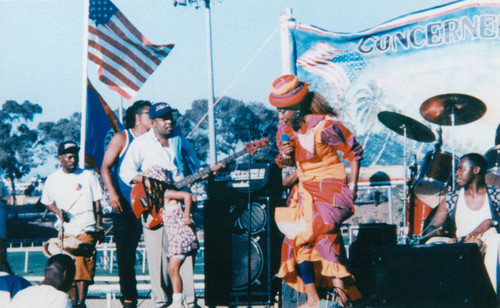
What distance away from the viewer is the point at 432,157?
21.4ft

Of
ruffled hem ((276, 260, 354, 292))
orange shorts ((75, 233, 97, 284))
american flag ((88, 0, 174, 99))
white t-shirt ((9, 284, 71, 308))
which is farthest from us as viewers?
american flag ((88, 0, 174, 99))

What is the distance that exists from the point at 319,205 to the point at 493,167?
98.8 inches

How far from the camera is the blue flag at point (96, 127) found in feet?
26.2

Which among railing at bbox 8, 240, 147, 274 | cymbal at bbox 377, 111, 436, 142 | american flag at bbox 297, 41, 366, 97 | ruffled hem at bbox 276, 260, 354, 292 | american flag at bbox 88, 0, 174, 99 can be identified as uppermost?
american flag at bbox 88, 0, 174, 99

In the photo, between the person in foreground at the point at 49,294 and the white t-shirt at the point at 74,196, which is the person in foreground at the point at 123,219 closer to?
the white t-shirt at the point at 74,196

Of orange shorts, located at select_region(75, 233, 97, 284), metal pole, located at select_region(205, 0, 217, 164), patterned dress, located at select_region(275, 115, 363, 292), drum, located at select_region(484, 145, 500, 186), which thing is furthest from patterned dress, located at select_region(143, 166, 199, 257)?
metal pole, located at select_region(205, 0, 217, 164)

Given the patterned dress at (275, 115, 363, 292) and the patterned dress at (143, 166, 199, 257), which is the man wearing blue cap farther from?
the patterned dress at (275, 115, 363, 292)

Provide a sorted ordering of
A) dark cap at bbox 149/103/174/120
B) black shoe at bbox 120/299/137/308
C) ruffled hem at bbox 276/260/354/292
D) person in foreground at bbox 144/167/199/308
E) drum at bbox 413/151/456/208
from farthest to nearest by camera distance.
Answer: drum at bbox 413/151/456/208 < black shoe at bbox 120/299/137/308 < dark cap at bbox 149/103/174/120 < person in foreground at bbox 144/167/199/308 < ruffled hem at bbox 276/260/354/292

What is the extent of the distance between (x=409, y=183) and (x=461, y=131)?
814mm

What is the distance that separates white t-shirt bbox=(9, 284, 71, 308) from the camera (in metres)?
3.38

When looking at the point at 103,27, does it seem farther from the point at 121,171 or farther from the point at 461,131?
the point at 461,131

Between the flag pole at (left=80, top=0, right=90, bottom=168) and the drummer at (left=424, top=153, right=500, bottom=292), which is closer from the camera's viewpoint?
the drummer at (left=424, top=153, right=500, bottom=292)

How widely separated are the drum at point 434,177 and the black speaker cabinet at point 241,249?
1.81 meters

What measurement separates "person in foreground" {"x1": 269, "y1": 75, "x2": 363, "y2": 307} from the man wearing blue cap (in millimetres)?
990
